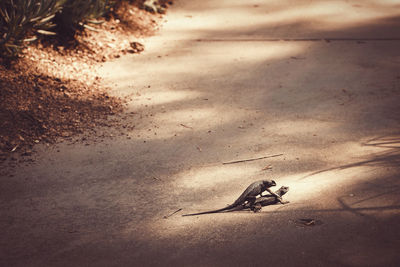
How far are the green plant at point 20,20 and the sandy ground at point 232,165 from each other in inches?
44.9

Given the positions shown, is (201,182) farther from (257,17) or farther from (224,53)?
(257,17)

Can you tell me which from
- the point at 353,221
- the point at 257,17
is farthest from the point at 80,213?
the point at 257,17

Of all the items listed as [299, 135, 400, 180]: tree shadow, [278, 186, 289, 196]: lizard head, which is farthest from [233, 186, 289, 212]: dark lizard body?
[299, 135, 400, 180]: tree shadow

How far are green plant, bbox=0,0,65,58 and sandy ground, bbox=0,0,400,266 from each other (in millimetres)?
1140

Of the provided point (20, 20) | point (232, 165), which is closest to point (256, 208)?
point (232, 165)

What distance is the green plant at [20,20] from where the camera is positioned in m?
5.32

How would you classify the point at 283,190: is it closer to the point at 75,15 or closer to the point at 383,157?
the point at 383,157

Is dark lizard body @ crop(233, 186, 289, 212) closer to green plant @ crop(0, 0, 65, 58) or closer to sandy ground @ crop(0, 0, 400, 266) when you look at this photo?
sandy ground @ crop(0, 0, 400, 266)

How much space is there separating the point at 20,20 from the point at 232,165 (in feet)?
11.8

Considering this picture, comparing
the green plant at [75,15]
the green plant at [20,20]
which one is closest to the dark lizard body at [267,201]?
the green plant at [20,20]

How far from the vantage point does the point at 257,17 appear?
7.90m

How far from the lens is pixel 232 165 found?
380cm

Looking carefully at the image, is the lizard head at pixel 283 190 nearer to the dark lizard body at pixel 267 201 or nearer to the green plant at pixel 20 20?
the dark lizard body at pixel 267 201

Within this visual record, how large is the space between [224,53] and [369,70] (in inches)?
85.2
